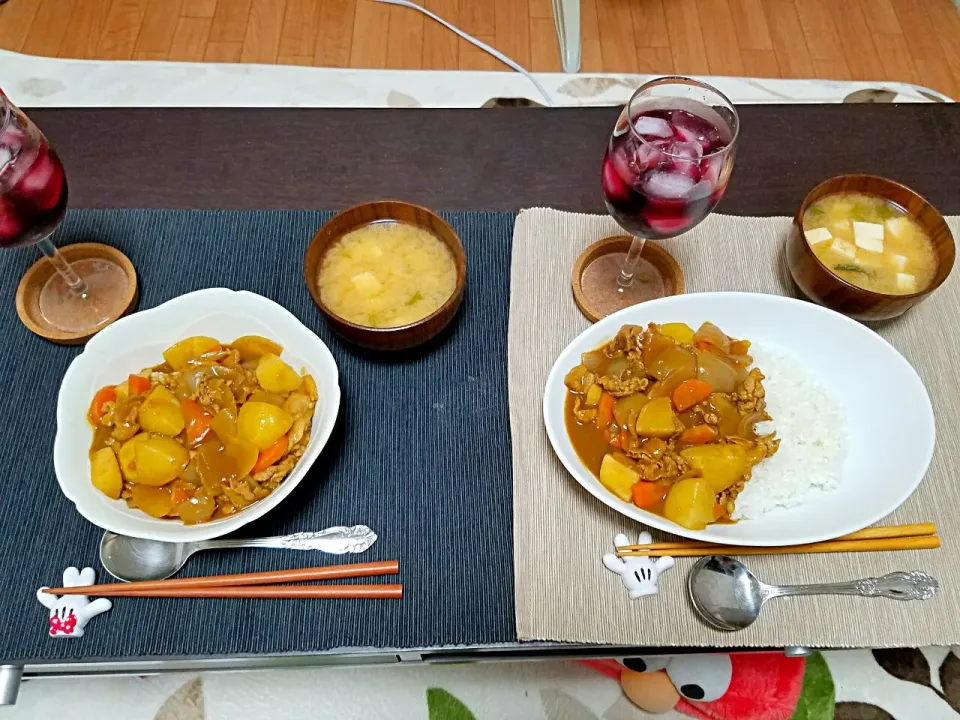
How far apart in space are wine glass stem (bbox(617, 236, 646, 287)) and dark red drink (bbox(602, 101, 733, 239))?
0.34 feet

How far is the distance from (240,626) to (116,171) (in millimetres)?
1110

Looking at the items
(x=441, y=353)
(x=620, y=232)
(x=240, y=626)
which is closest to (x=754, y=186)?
(x=620, y=232)

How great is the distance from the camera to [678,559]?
3.88ft

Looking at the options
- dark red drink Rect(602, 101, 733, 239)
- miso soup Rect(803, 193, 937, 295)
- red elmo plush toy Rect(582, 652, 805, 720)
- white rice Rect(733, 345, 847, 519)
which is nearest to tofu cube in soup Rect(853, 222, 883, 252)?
miso soup Rect(803, 193, 937, 295)

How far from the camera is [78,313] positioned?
1363 mm

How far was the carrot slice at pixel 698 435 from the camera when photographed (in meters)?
1.19

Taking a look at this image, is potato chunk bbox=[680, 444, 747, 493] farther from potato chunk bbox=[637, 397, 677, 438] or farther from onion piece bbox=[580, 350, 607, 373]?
onion piece bbox=[580, 350, 607, 373]

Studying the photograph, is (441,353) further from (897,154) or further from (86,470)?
(897,154)

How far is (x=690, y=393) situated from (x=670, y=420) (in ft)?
0.22

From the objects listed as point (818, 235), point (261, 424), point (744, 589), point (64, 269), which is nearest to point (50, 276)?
point (64, 269)

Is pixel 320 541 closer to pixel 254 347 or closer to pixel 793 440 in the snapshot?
Result: pixel 254 347

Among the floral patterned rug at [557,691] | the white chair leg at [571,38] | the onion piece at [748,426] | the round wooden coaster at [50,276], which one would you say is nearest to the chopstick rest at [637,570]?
the onion piece at [748,426]

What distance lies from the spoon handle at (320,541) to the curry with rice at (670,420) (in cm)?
41

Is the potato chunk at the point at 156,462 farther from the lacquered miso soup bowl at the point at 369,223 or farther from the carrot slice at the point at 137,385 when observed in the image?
the lacquered miso soup bowl at the point at 369,223
